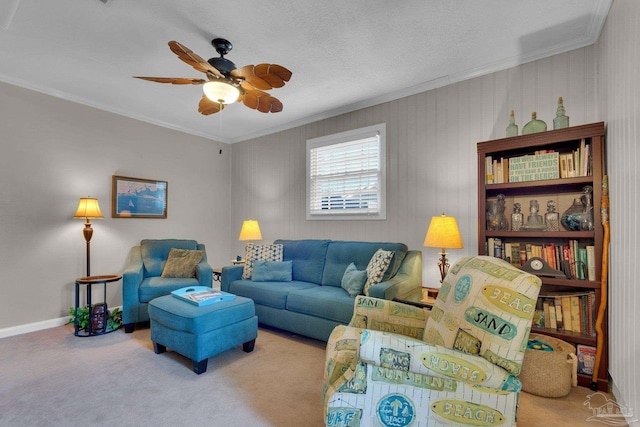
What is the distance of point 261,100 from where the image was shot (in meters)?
2.62

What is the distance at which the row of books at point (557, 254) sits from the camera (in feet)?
7.04

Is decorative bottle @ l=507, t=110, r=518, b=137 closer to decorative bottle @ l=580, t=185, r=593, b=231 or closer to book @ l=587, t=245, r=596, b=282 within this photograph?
decorative bottle @ l=580, t=185, r=593, b=231

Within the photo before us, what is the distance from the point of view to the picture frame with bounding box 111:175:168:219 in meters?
3.92

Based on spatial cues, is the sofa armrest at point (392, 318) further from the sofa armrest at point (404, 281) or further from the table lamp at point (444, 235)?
the table lamp at point (444, 235)

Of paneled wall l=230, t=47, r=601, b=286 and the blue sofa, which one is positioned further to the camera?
the blue sofa

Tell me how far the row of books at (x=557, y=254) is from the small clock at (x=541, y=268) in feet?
0.16

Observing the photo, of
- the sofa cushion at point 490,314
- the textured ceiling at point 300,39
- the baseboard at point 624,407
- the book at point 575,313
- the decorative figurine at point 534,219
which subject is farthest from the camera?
the decorative figurine at point 534,219

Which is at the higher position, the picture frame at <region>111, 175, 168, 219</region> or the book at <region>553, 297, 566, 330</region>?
the picture frame at <region>111, 175, 168, 219</region>

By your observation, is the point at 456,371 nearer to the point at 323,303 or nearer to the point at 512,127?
the point at 323,303

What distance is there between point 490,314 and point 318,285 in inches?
92.6

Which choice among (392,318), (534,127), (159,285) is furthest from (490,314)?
(159,285)

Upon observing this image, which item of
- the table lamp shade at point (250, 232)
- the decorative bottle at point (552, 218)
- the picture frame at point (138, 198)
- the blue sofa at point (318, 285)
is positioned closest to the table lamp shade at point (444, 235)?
the blue sofa at point (318, 285)

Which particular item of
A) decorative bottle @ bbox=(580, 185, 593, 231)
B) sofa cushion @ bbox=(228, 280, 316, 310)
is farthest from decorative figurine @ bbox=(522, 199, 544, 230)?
sofa cushion @ bbox=(228, 280, 316, 310)

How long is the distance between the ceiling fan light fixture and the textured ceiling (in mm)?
458
